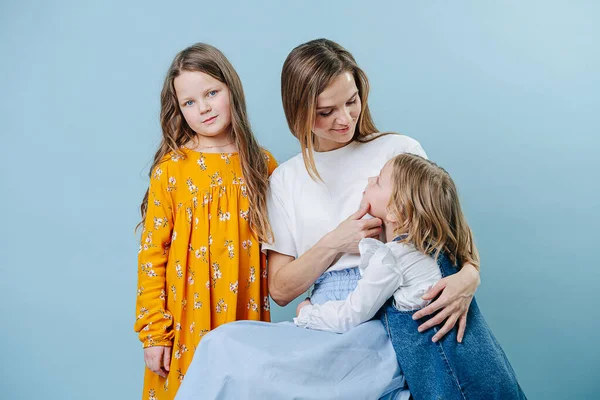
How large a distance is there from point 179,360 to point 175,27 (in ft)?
4.57

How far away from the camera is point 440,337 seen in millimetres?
1738

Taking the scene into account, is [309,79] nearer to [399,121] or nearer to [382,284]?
[382,284]

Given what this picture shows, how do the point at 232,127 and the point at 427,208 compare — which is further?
the point at 232,127

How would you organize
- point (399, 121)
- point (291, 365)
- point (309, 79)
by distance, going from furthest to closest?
point (399, 121) < point (309, 79) < point (291, 365)

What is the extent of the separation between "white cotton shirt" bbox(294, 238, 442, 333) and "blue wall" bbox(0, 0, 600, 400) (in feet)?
3.52

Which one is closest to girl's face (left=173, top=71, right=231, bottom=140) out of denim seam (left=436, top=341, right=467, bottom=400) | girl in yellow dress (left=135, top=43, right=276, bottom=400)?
girl in yellow dress (left=135, top=43, right=276, bottom=400)

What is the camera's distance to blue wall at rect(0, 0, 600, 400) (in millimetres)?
2873

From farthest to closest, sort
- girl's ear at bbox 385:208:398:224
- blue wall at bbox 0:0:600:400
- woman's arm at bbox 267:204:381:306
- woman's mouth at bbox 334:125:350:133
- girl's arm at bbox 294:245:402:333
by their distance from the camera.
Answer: blue wall at bbox 0:0:600:400 < woman's mouth at bbox 334:125:350:133 < woman's arm at bbox 267:204:381:306 < girl's ear at bbox 385:208:398:224 < girl's arm at bbox 294:245:402:333

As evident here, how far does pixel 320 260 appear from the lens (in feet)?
6.72

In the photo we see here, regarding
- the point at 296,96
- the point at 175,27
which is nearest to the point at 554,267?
the point at 296,96

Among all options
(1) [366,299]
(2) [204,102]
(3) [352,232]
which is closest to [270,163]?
(2) [204,102]

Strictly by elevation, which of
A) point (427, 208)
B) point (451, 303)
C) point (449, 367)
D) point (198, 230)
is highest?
point (427, 208)

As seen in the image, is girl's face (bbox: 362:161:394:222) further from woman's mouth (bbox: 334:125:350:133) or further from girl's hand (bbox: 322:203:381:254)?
woman's mouth (bbox: 334:125:350:133)

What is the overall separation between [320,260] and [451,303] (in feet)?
1.39
